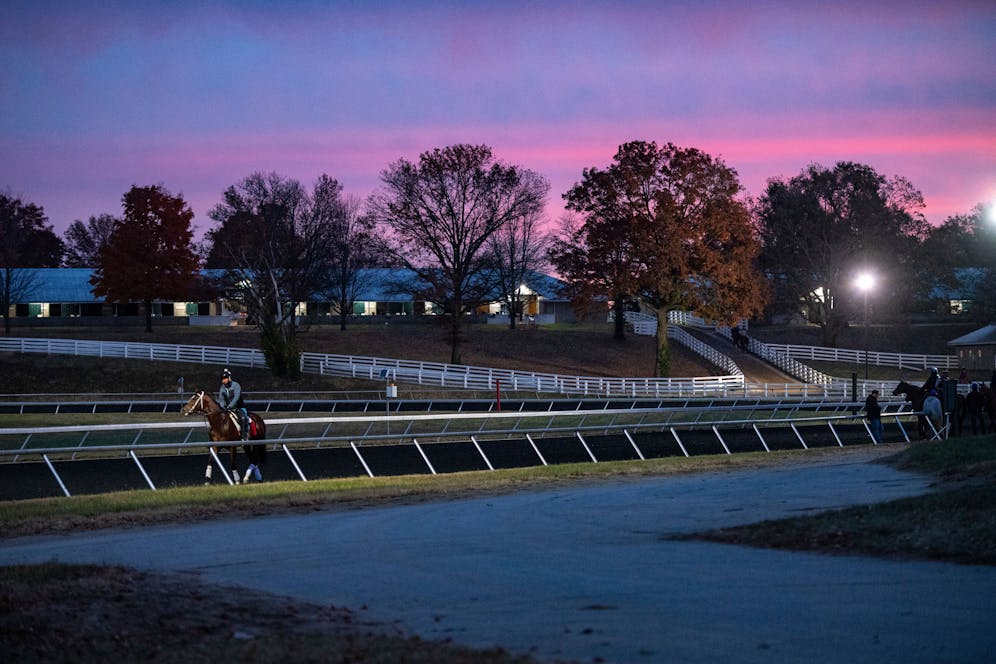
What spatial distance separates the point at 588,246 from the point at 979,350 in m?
25.9

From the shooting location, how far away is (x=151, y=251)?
73188mm

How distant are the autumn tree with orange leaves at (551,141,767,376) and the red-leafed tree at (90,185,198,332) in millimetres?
26717

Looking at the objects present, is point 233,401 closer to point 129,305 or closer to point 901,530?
point 901,530

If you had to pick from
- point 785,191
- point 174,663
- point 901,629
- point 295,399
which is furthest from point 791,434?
point 785,191

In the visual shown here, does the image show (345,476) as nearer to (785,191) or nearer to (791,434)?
(791,434)

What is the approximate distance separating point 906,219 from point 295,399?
160 ft

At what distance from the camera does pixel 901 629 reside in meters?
8.16

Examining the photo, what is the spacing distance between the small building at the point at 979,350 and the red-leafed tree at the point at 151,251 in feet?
153

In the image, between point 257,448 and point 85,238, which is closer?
point 257,448

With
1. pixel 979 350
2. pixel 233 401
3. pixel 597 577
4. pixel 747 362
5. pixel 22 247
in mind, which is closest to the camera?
pixel 597 577

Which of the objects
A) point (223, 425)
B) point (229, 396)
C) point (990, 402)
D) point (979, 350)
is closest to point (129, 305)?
point (979, 350)

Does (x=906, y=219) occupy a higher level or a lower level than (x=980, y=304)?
higher

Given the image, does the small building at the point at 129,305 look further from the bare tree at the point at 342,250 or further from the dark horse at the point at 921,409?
the dark horse at the point at 921,409

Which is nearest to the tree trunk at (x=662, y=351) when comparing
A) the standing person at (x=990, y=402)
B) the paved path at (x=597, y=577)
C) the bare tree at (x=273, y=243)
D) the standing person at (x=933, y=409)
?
the bare tree at (x=273, y=243)
